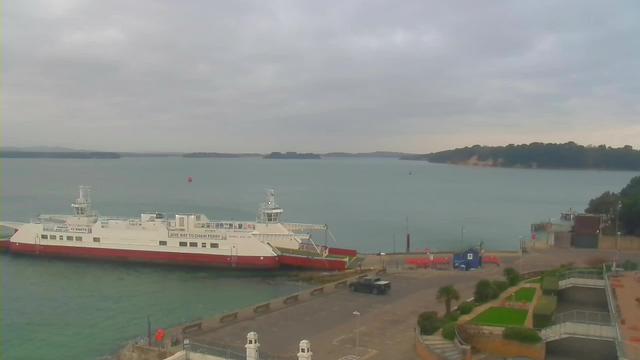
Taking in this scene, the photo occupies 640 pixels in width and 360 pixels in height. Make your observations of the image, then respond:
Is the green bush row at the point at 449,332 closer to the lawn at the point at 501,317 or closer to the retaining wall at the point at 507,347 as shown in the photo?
the retaining wall at the point at 507,347

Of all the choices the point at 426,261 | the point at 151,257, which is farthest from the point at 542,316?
the point at 151,257

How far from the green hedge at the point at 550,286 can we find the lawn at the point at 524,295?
0.57 metres

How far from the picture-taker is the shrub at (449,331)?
1691 cm

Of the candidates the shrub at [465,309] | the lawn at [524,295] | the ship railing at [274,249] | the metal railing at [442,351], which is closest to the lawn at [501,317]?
Result: the shrub at [465,309]

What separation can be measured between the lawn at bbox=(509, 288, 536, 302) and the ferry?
560 inches

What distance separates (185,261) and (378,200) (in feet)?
210

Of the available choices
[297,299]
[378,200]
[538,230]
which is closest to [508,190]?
[378,200]

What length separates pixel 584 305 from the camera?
74.3 feet

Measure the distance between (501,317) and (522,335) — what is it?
3251 mm

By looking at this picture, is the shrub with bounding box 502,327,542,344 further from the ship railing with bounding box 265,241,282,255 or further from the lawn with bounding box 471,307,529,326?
the ship railing with bounding box 265,241,282,255

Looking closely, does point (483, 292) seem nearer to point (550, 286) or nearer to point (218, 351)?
point (550, 286)

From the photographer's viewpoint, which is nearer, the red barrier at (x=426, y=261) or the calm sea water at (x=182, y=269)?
the calm sea water at (x=182, y=269)

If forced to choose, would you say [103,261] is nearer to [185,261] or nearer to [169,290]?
[185,261]

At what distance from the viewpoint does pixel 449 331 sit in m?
17.1
